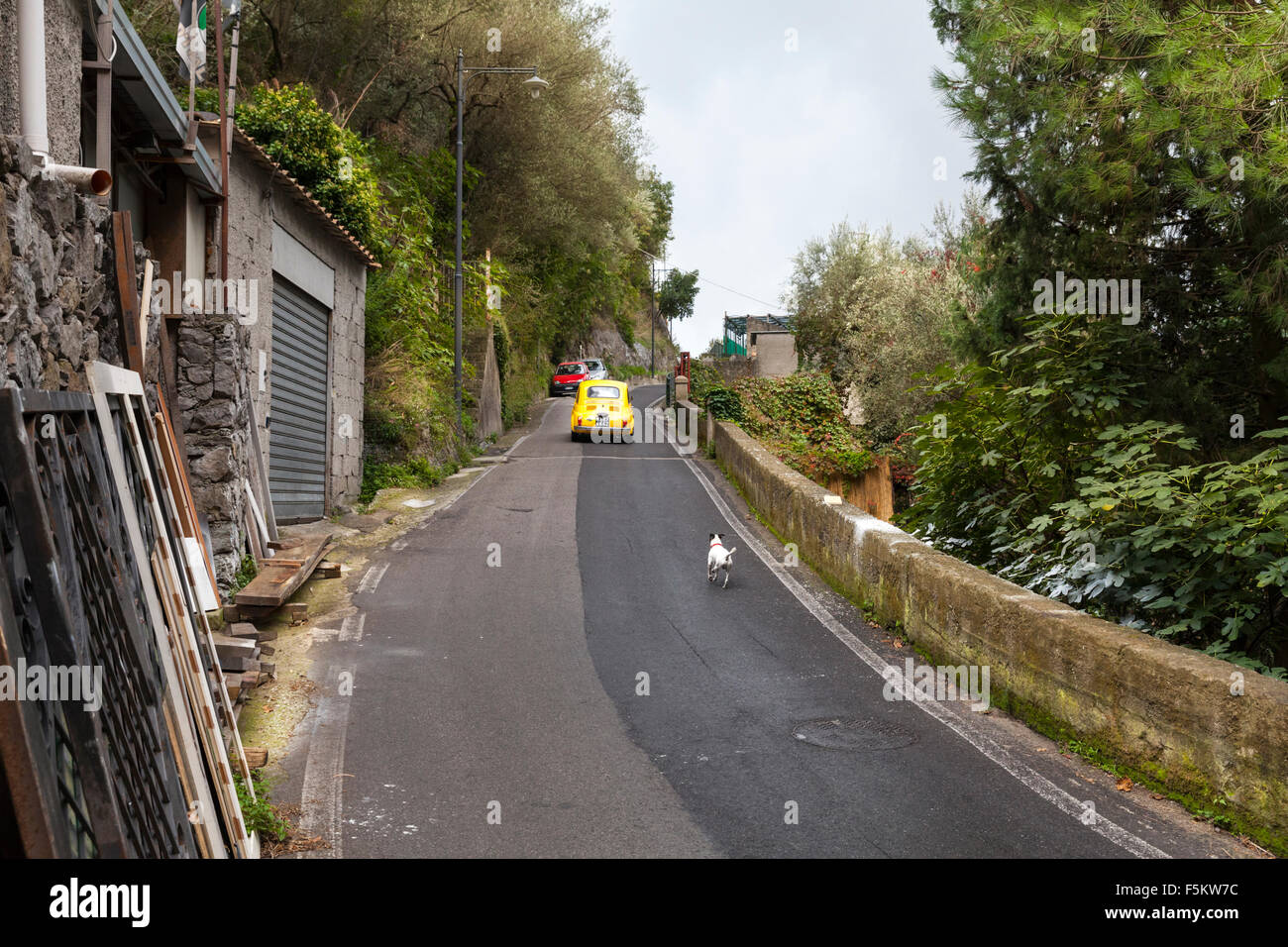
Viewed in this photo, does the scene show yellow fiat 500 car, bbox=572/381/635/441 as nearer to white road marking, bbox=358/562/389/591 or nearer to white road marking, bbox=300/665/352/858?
white road marking, bbox=358/562/389/591

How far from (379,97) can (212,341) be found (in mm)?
18544

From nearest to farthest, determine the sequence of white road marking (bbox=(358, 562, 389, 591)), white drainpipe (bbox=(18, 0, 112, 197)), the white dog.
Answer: white drainpipe (bbox=(18, 0, 112, 197)) → white road marking (bbox=(358, 562, 389, 591)) → the white dog

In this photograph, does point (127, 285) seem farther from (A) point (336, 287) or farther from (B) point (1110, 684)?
(A) point (336, 287)

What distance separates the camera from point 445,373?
2450cm

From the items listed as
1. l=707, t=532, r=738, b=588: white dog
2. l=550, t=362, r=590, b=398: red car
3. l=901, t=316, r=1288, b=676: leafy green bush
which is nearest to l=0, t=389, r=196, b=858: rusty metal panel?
l=901, t=316, r=1288, b=676: leafy green bush

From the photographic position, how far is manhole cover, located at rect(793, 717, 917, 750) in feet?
20.7

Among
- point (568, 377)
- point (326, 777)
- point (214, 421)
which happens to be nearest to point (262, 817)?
point (326, 777)

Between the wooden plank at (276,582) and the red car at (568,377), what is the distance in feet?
122

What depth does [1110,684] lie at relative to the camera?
5883mm

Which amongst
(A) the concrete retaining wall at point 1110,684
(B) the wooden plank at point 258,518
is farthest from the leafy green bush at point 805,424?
(B) the wooden plank at point 258,518

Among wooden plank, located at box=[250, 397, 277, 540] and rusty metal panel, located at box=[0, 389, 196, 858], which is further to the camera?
wooden plank, located at box=[250, 397, 277, 540]

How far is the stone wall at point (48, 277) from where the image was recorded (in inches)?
161

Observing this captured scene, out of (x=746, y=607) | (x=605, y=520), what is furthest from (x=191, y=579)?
(x=605, y=520)

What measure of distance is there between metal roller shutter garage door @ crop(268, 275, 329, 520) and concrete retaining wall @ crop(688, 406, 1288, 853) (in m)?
7.66
